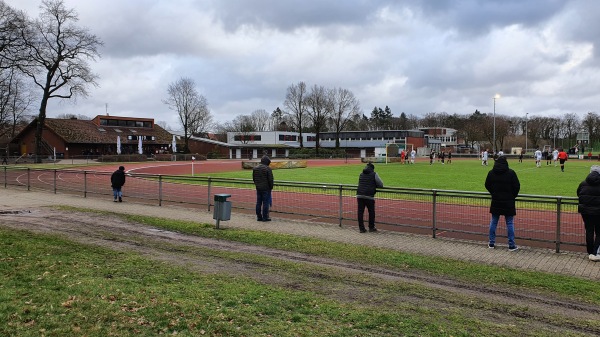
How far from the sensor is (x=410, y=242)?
10.3 metres

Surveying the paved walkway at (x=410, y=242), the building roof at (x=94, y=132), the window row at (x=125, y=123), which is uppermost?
the window row at (x=125, y=123)

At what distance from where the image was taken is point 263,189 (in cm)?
1300

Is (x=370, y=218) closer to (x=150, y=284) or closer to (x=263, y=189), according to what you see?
(x=263, y=189)

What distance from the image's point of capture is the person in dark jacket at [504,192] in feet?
30.6

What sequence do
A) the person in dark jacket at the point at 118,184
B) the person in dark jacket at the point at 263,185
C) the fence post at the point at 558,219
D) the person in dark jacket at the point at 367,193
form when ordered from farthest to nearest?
the person in dark jacket at the point at 118,184 → the person in dark jacket at the point at 263,185 → the person in dark jacket at the point at 367,193 → the fence post at the point at 558,219

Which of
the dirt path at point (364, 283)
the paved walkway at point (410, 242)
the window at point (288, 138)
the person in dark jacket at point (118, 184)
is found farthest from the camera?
the window at point (288, 138)

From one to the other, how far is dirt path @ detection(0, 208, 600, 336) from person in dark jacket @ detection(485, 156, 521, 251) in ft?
9.70

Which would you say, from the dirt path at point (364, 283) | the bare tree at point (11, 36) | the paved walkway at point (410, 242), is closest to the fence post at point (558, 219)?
the paved walkway at point (410, 242)

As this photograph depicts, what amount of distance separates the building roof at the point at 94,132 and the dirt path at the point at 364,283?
60.9m

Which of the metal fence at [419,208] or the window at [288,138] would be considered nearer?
the metal fence at [419,208]

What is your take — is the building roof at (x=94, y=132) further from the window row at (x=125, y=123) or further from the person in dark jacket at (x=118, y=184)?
the person in dark jacket at (x=118, y=184)

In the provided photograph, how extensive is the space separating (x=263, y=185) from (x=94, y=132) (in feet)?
213

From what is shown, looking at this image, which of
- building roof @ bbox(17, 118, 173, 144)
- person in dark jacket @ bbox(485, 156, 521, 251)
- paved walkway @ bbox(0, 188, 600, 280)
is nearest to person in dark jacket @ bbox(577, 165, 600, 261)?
paved walkway @ bbox(0, 188, 600, 280)

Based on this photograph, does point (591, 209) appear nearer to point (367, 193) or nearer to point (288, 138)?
point (367, 193)
